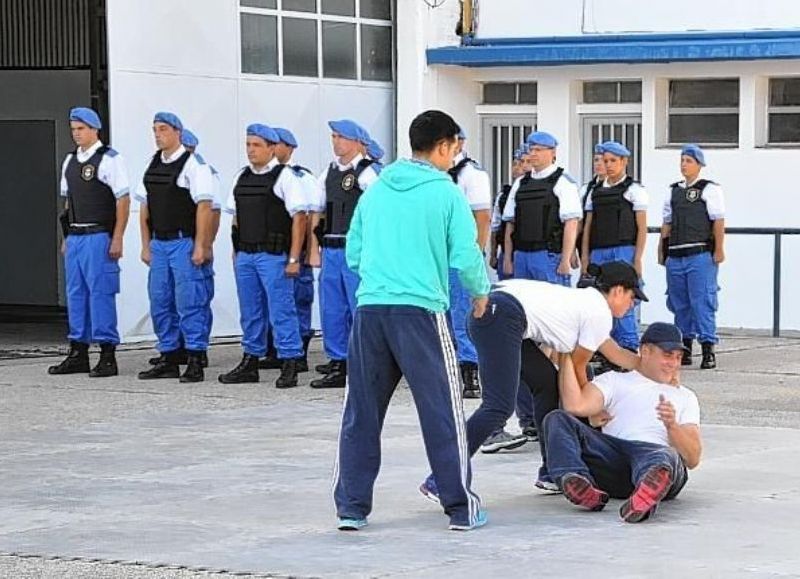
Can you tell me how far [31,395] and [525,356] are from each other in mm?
5555

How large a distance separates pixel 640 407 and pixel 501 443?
201 cm

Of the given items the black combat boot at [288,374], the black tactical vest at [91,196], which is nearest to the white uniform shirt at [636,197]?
the black combat boot at [288,374]

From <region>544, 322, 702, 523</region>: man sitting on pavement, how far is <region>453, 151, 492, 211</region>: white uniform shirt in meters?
4.60

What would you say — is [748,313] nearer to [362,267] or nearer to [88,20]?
[88,20]

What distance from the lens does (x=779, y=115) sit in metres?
19.5

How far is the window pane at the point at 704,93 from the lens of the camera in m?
19.7

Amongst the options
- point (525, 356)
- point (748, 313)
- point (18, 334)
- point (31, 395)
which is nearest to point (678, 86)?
point (748, 313)

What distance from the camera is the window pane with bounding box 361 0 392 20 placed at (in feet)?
65.8

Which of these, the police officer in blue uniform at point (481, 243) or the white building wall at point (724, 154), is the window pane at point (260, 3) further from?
the police officer in blue uniform at point (481, 243)

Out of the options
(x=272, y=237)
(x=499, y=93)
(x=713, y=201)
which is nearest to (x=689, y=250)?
(x=713, y=201)

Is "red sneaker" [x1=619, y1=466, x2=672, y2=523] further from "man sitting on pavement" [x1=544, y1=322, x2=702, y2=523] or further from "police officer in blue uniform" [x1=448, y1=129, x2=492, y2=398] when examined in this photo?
"police officer in blue uniform" [x1=448, y1=129, x2=492, y2=398]

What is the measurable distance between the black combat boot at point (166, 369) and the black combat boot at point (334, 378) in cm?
122

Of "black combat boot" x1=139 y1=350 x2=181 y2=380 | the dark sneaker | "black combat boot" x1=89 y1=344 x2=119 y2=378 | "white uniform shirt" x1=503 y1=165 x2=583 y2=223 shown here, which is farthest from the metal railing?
the dark sneaker

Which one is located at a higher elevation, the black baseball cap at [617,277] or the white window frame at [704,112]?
the white window frame at [704,112]
